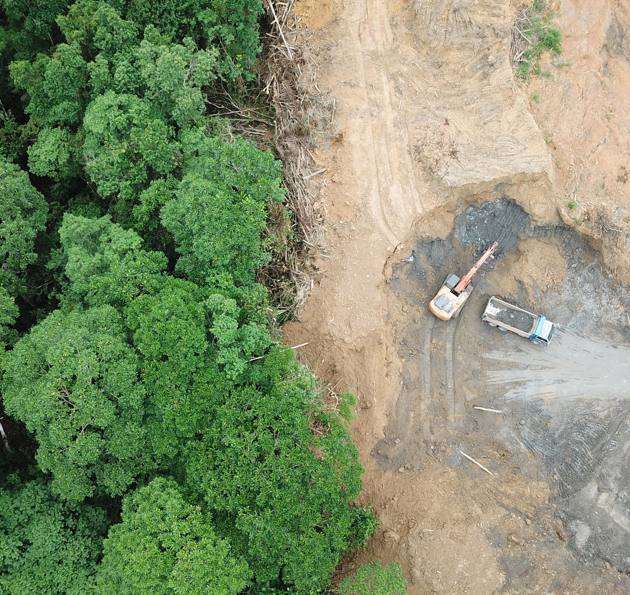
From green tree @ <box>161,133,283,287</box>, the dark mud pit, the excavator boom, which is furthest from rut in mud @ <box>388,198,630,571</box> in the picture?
green tree @ <box>161,133,283,287</box>

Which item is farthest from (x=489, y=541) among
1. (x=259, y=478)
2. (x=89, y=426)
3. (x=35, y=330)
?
(x=35, y=330)

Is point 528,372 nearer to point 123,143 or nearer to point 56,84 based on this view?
point 123,143

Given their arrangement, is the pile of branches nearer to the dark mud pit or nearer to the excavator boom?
the dark mud pit

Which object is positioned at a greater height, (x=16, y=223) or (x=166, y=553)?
(x=16, y=223)

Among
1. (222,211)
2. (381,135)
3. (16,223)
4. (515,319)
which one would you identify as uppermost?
(381,135)

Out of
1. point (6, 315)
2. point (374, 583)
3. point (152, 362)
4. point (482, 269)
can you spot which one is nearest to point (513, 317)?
point (482, 269)

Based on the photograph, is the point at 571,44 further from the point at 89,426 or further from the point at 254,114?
the point at 89,426
